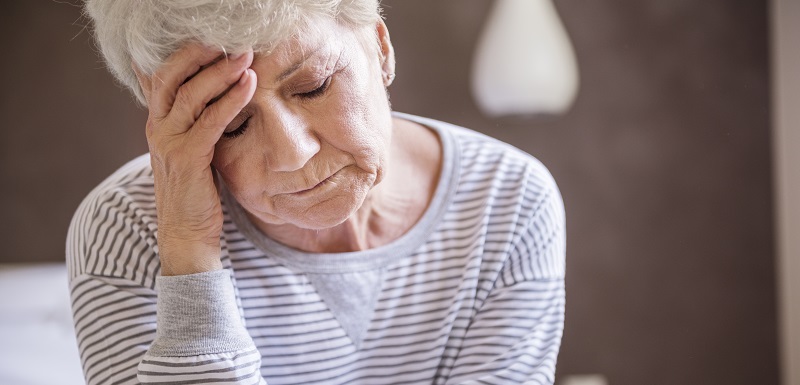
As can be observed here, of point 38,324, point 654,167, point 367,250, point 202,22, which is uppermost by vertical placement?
point 202,22

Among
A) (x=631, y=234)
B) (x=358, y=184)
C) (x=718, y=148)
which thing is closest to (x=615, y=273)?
(x=631, y=234)

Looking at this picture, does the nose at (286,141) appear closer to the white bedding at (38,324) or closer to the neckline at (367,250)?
the neckline at (367,250)

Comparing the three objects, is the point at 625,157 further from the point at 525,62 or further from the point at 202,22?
the point at 202,22

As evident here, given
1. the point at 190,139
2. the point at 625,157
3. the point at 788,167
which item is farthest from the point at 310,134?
the point at 788,167

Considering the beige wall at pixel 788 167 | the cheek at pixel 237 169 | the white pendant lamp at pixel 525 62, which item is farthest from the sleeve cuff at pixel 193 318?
the beige wall at pixel 788 167

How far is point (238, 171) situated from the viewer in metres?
0.95

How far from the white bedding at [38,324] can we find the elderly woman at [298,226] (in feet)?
2.17

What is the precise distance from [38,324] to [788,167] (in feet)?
5.95

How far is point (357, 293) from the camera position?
1.14 metres

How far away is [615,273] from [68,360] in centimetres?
130

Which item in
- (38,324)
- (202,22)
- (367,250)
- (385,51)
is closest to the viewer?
(202,22)

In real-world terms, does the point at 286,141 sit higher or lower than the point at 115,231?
higher

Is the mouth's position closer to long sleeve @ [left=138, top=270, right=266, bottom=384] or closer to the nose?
the nose

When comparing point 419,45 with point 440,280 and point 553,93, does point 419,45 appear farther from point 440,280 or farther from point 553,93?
point 440,280
